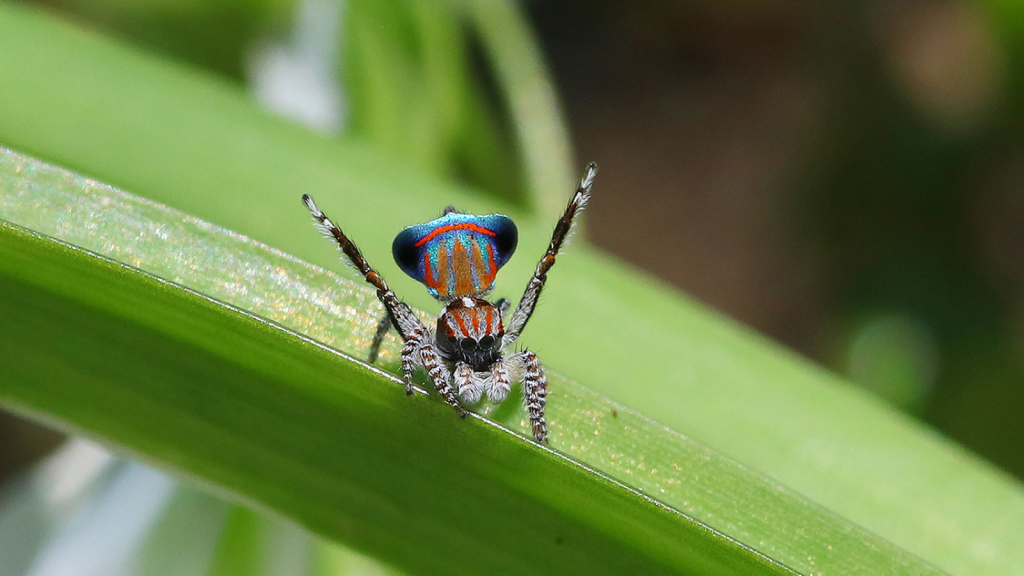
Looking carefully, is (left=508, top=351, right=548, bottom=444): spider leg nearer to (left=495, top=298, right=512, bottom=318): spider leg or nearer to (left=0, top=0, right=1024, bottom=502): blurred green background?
(left=495, top=298, right=512, bottom=318): spider leg

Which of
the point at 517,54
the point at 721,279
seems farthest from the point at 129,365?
the point at 721,279

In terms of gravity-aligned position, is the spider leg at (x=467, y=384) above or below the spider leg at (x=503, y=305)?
below

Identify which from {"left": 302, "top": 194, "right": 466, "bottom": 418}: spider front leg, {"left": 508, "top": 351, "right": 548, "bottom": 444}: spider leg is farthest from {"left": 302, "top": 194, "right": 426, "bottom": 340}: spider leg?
{"left": 508, "top": 351, "right": 548, "bottom": 444}: spider leg

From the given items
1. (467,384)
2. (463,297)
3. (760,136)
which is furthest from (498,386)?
(760,136)

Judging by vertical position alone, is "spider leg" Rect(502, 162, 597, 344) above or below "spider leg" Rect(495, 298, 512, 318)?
above

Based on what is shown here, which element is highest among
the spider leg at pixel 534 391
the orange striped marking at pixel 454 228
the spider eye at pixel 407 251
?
the orange striped marking at pixel 454 228

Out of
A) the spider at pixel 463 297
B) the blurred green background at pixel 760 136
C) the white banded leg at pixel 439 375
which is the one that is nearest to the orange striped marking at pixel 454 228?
the spider at pixel 463 297

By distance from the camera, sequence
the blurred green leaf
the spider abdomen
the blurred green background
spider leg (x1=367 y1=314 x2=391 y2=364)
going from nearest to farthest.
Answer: the blurred green leaf, spider leg (x1=367 y1=314 x2=391 y2=364), the spider abdomen, the blurred green background

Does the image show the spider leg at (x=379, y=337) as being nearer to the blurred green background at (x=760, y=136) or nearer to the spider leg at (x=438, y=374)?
the spider leg at (x=438, y=374)
